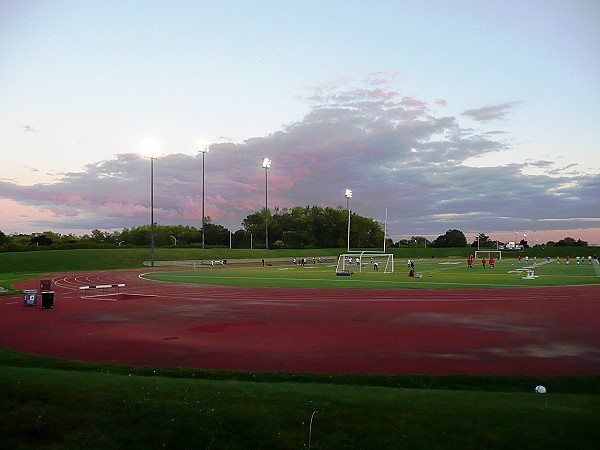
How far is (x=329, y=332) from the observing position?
17562mm

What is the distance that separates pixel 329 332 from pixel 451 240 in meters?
140

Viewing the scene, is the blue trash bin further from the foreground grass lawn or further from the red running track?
the foreground grass lawn

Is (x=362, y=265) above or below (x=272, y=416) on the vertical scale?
below

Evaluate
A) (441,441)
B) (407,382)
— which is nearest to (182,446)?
(441,441)

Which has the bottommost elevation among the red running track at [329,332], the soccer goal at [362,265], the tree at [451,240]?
the red running track at [329,332]

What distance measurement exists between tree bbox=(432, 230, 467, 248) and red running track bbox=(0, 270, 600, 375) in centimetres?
12258

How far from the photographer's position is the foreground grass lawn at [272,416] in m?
7.11

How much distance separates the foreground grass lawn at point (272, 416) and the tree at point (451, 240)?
14341 cm

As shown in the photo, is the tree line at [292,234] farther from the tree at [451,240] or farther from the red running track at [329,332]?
the red running track at [329,332]

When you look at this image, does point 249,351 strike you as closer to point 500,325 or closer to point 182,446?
point 182,446

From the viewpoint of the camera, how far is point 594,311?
22.1m

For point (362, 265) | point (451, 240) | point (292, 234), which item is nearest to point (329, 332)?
point (362, 265)

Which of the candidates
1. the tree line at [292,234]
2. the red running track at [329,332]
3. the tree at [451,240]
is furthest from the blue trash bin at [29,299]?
the tree at [451,240]

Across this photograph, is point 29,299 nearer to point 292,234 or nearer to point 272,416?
point 272,416
